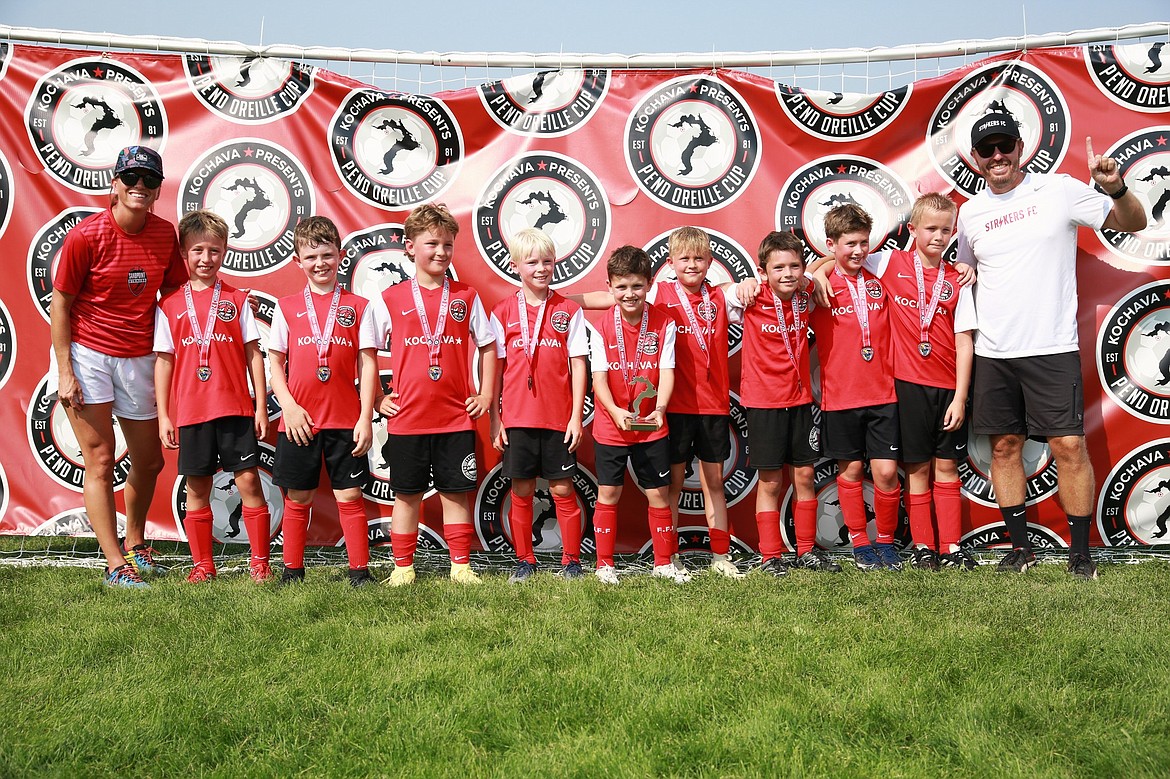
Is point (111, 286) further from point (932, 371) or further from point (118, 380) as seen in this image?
point (932, 371)

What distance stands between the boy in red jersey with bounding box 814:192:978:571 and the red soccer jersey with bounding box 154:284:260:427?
356 cm

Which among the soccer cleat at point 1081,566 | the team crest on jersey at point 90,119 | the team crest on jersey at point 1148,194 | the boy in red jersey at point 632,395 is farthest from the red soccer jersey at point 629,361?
the team crest on jersey at point 90,119

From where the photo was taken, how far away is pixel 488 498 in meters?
5.35

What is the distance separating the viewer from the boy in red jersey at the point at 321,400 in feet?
14.8

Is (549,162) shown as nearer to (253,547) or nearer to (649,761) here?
(253,547)

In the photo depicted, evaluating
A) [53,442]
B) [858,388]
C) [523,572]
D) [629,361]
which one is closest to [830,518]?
[858,388]

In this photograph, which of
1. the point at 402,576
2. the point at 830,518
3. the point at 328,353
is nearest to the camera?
the point at 402,576

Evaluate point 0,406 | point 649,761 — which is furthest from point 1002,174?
point 0,406

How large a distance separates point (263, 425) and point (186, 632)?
138 centimetres

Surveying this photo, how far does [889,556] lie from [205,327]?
3.92 metres

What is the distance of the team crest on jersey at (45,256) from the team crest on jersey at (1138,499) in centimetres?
645

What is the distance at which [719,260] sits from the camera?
537cm

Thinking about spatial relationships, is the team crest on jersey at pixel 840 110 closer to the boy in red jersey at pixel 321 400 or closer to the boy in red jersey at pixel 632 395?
the boy in red jersey at pixel 632 395

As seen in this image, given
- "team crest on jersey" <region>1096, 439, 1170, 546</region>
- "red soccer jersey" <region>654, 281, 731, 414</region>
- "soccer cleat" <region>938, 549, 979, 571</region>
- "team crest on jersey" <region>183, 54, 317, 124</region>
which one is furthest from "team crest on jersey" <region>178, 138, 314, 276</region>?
"team crest on jersey" <region>1096, 439, 1170, 546</region>
